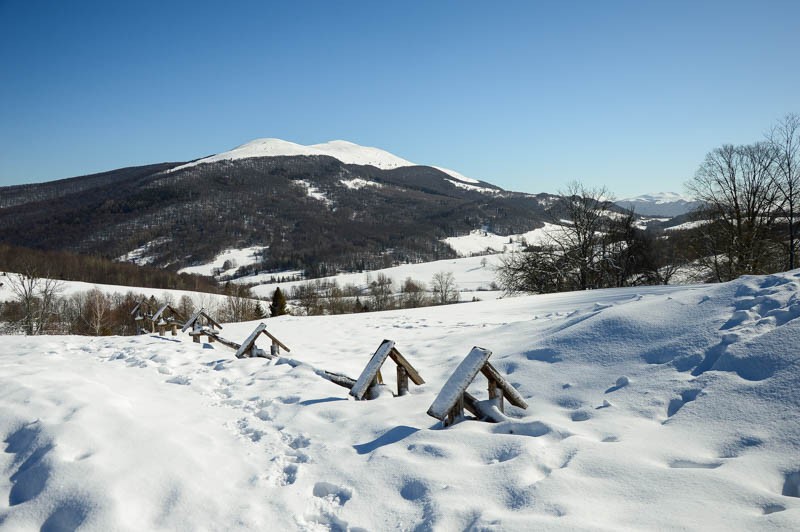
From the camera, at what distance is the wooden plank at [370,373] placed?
A: 6348mm

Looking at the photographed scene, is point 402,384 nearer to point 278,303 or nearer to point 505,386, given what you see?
point 505,386

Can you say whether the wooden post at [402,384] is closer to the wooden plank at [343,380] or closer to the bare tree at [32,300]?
the wooden plank at [343,380]

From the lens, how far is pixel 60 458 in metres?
4.23

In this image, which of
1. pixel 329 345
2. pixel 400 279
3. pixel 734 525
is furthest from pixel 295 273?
pixel 734 525

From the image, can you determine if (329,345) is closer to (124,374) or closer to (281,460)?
(124,374)

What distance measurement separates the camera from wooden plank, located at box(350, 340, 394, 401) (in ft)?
20.8

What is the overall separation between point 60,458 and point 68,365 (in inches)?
246

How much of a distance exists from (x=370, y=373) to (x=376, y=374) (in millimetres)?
241

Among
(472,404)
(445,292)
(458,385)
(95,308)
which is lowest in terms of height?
(445,292)

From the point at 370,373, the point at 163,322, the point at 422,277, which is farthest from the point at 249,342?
the point at 422,277

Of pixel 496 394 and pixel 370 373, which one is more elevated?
pixel 370 373

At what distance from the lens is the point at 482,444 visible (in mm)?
4391

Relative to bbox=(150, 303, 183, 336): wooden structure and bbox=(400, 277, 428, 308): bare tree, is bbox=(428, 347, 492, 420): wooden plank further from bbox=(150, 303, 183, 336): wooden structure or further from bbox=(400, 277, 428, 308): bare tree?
bbox=(400, 277, 428, 308): bare tree

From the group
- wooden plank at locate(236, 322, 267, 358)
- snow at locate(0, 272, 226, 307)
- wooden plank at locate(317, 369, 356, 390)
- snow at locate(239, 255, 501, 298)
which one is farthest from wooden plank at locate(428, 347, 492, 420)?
snow at locate(239, 255, 501, 298)
